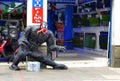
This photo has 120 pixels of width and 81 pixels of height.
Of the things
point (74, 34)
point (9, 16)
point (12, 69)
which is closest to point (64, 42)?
point (74, 34)

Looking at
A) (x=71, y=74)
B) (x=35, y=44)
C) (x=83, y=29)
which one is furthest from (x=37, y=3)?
(x=83, y=29)

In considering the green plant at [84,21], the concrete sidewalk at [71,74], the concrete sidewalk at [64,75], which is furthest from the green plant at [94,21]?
the concrete sidewalk at [64,75]

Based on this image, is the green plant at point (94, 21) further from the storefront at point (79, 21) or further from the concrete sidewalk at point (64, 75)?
the concrete sidewalk at point (64, 75)

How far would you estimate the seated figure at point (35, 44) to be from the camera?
1392 centimetres

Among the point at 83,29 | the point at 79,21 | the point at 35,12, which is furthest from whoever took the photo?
the point at 79,21

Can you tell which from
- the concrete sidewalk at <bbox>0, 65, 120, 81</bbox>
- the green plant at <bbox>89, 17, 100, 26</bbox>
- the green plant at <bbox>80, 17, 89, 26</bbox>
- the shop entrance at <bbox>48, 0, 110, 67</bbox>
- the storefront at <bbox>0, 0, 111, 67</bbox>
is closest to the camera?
the concrete sidewalk at <bbox>0, 65, 120, 81</bbox>

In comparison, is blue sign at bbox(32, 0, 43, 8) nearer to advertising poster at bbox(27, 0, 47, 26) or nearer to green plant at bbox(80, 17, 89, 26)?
advertising poster at bbox(27, 0, 47, 26)

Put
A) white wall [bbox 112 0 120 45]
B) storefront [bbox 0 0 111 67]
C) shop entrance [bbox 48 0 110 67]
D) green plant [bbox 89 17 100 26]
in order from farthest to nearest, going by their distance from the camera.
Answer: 1. green plant [bbox 89 17 100 26]
2. storefront [bbox 0 0 111 67]
3. shop entrance [bbox 48 0 110 67]
4. white wall [bbox 112 0 120 45]

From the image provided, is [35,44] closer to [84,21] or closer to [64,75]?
[64,75]

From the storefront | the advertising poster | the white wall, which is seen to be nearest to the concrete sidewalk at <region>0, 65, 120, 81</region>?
the white wall

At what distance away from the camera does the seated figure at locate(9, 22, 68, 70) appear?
548 inches

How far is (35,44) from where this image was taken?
14117 mm

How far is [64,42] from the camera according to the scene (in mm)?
24266

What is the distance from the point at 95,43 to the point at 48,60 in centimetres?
741
